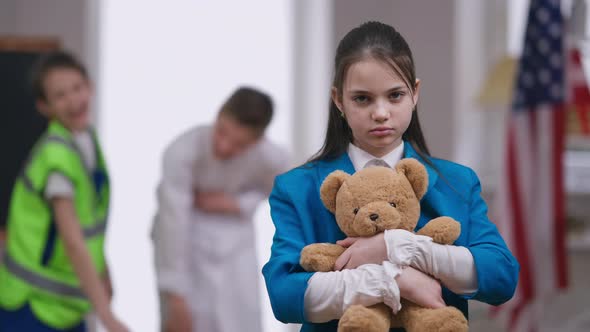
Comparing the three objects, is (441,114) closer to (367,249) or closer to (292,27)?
(292,27)

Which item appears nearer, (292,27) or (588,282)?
(588,282)

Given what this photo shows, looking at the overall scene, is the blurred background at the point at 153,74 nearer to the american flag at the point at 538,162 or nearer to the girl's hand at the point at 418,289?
the american flag at the point at 538,162

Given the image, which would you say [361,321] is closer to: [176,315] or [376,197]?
[376,197]

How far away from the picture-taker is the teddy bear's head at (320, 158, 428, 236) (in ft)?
3.51

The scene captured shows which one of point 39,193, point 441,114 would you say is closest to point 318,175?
point 39,193

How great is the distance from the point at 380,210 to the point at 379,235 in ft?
0.10

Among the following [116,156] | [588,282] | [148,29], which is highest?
[148,29]

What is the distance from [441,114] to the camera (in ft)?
14.4

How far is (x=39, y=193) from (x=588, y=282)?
258 cm

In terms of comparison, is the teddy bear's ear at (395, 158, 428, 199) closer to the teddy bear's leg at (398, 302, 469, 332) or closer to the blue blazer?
the blue blazer

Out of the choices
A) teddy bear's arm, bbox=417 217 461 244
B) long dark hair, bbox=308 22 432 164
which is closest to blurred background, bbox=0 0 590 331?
long dark hair, bbox=308 22 432 164

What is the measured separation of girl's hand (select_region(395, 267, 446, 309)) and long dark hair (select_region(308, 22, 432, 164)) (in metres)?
0.17

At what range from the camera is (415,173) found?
1088 millimetres

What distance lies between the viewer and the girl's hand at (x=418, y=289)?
1046mm
